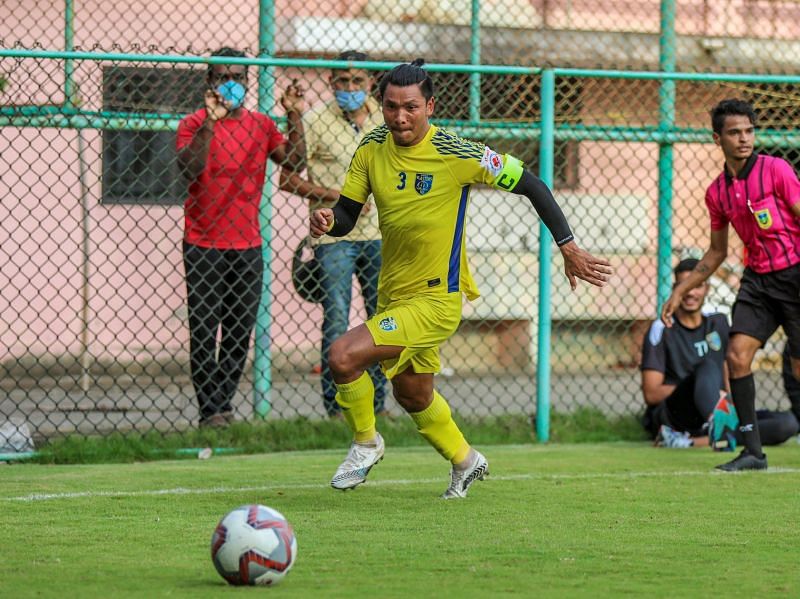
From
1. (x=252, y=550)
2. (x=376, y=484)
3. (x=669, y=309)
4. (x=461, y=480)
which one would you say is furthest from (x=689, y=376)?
(x=252, y=550)

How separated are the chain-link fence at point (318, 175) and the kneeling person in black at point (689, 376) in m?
0.87

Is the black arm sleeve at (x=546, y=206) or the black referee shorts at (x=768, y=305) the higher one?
the black arm sleeve at (x=546, y=206)

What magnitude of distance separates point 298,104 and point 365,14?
16.0ft

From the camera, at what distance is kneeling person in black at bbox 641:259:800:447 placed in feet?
28.7

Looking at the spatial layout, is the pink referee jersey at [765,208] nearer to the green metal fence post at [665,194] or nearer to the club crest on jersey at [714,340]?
the club crest on jersey at [714,340]

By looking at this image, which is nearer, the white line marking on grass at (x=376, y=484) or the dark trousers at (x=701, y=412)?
the white line marking on grass at (x=376, y=484)

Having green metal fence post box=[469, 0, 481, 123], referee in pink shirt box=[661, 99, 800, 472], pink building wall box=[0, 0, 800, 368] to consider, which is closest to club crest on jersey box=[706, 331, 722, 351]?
referee in pink shirt box=[661, 99, 800, 472]

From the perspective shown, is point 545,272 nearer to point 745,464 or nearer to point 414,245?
point 745,464

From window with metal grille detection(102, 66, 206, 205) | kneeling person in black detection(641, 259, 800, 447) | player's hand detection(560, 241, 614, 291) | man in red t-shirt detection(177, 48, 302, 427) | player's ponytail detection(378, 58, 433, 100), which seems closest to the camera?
player's hand detection(560, 241, 614, 291)

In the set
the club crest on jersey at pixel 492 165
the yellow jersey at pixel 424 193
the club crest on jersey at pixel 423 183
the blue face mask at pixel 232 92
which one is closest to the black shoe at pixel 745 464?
the yellow jersey at pixel 424 193

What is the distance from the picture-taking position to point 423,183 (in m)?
6.33

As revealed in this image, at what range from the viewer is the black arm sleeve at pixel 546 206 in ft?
20.3

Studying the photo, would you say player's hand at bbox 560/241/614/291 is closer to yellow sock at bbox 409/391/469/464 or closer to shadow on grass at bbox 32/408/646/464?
yellow sock at bbox 409/391/469/464

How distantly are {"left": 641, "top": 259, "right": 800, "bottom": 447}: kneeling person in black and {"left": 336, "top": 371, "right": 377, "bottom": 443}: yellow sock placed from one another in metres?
2.99
